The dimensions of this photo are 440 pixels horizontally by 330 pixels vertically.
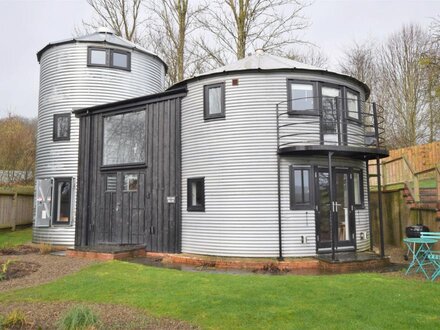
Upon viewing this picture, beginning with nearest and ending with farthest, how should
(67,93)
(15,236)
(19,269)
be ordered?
(19,269), (67,93), (15,236)

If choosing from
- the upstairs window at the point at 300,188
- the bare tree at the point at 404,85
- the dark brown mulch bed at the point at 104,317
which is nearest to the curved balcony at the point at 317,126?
the upstairs window at the point at 300,188

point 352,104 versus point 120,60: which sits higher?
point 120,60

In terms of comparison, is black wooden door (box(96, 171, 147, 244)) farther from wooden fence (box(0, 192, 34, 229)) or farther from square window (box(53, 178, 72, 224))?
wooden fence (box(0, 192, 34, 229))

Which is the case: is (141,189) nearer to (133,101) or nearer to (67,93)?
(133,101)

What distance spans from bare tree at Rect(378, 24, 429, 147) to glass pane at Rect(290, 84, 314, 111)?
17.0 meters

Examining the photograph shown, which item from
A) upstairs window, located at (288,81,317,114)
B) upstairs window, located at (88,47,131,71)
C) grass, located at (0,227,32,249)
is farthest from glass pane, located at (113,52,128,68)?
grass, located at (0,227,32,249)

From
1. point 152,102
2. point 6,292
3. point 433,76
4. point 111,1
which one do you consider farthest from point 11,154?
point 433,76

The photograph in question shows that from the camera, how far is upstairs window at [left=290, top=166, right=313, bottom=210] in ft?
35.7

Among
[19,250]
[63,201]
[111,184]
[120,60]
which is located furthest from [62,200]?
[120,60]

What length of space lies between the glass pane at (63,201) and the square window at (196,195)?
5793 mm

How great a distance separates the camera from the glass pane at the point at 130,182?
13.4 meters

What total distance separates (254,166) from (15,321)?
286 inches

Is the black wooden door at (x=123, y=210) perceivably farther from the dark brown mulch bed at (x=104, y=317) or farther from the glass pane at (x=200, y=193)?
the dark brown mulch bed at (x=104, y=317)

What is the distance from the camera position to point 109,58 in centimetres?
1620
